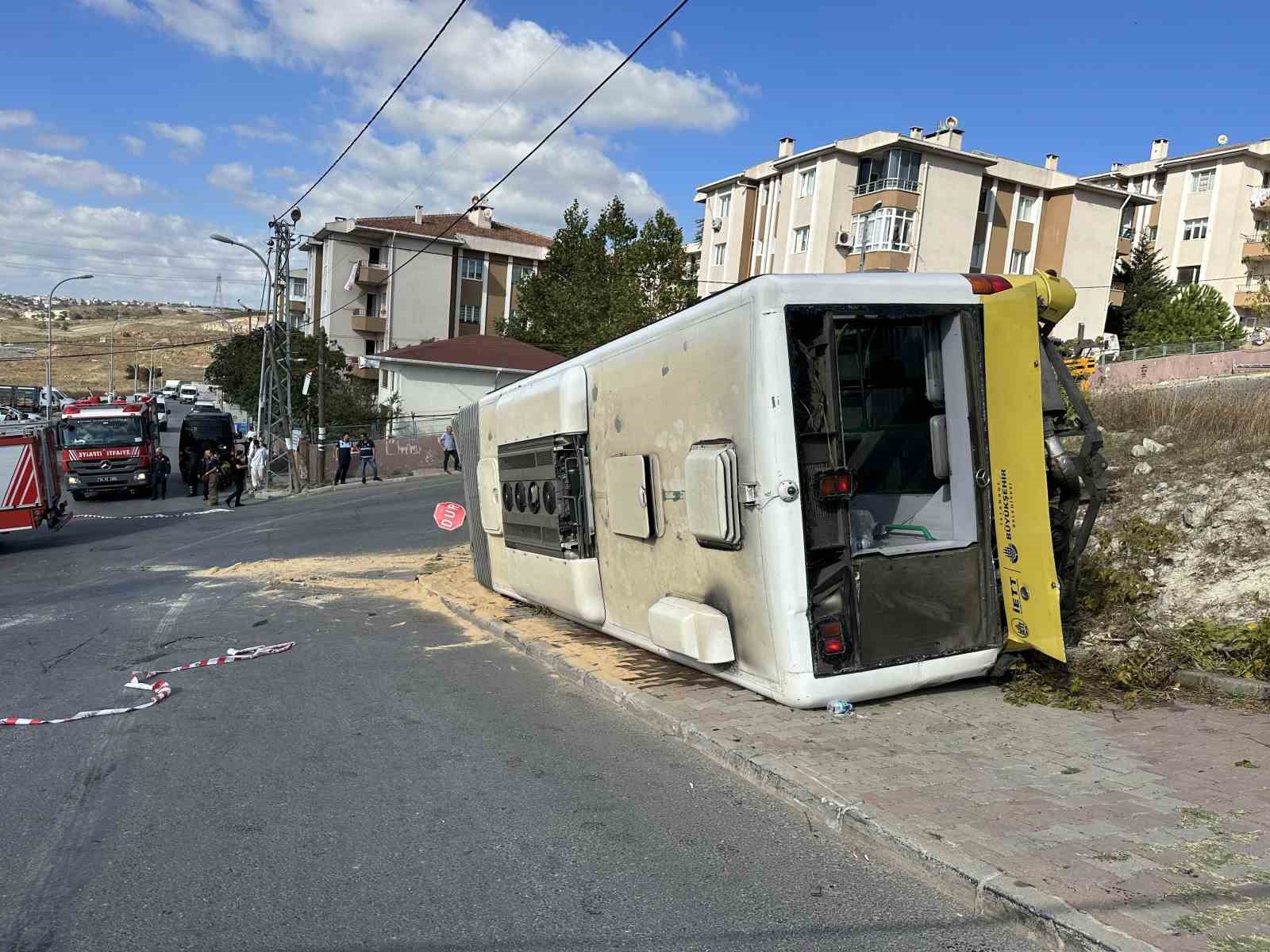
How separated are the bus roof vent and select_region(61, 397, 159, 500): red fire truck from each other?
28.6 m

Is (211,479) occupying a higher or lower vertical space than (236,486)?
higher

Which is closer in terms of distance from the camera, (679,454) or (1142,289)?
(679,454)

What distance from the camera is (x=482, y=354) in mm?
47156

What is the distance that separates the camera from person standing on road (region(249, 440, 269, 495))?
3288 centimetres

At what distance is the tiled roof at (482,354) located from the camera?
45.7m

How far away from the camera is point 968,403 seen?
5.60m

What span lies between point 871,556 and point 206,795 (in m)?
3.89

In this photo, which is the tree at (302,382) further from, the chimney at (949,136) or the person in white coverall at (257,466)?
the chimney at (949,136)

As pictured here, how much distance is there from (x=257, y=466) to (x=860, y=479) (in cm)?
3008

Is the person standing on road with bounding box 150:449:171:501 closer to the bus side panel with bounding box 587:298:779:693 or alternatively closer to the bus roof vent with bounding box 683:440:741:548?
the bus side panel with bounding box 587:298:779:693

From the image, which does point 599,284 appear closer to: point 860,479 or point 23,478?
point 23,478

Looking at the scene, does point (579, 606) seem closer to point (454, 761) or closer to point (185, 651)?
point (454, 761)

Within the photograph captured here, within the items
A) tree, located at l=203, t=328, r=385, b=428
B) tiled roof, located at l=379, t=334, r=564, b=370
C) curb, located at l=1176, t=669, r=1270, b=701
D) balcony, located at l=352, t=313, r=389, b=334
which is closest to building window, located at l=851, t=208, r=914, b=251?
tiled roof, located at l=379, t=334, r=564, b=370

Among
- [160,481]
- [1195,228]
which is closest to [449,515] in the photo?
[160,481]
